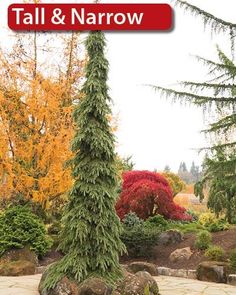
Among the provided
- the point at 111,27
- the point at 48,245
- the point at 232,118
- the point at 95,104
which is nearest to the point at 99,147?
the point at 95,104

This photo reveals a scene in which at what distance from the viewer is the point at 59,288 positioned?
7.91 m

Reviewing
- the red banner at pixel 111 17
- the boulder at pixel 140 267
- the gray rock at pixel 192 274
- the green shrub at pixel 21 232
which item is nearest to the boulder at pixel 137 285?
the boulder at pixel 140 267

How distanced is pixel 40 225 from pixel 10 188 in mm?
1608

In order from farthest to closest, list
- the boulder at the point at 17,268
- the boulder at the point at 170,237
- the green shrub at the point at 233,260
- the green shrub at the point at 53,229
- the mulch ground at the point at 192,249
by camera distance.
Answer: the green shrub at the point at 53,229, the boulder at the point at 170,237, the mulch ground at the point at 192,249, the green shrub at the point at 233,260, the boulder at the point at 17,268

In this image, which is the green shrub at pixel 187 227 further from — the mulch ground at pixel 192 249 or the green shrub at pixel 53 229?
the green shrub at pixel 53 229

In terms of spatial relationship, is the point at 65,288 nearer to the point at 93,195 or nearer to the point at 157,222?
the point at 93,195

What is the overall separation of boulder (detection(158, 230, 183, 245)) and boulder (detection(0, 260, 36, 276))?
181 inches

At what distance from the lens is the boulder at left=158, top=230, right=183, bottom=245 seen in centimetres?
1417

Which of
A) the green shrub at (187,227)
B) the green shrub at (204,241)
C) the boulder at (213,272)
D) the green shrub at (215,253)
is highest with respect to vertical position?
the green shrub at (187,227)

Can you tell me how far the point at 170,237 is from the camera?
14219mm

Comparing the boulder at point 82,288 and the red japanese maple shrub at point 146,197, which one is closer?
the boulder at point 82,288

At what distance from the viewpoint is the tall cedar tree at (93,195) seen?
27.4 feet

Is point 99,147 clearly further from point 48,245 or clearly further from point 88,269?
point 48,245

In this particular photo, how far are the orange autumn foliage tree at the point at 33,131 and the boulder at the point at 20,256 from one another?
157 cm
